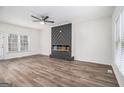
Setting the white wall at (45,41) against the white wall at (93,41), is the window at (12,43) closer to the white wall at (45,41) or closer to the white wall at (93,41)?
the white wall at (45,41)

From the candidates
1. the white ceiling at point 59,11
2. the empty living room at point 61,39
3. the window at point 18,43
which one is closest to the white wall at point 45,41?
the empty living room at point 61,39

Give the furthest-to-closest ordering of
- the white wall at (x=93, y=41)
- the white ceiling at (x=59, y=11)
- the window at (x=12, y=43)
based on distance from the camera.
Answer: the window at (x=12, y=43)
the white wall at (x=93, y=41)
the white ceiling at (x=59, y=11)

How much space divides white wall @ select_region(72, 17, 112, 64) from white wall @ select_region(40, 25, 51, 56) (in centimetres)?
266

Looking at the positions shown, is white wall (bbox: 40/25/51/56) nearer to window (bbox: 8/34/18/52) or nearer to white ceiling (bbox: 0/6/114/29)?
window (bbox: 8/34/18/52)

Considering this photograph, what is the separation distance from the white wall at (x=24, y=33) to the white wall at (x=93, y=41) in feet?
13.2

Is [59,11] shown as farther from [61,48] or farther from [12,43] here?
[12,43]

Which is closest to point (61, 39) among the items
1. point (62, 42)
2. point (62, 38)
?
point (62, 38)

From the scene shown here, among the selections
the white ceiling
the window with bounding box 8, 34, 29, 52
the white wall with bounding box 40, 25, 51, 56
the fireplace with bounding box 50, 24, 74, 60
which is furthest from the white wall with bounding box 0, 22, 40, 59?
the fireplace with bounding box 50, 24, 74, 60

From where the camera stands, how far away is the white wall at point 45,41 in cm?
721

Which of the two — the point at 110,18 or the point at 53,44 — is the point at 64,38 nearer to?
the point at 53,44

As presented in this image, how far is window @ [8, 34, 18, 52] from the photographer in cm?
582

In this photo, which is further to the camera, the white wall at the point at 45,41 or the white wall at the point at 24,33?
the white wall at the point at 45,41

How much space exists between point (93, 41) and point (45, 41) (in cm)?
450
